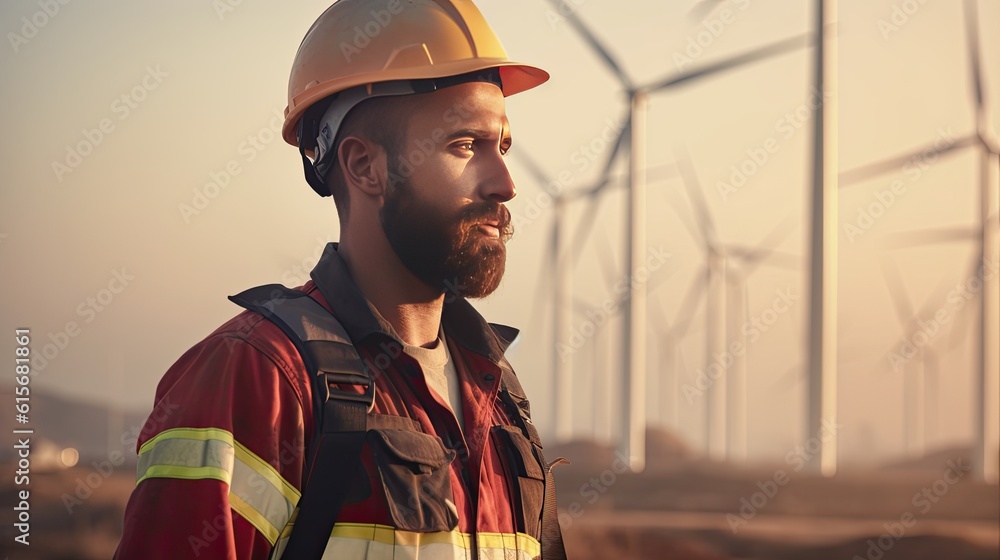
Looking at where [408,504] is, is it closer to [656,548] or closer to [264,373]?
[264,373]

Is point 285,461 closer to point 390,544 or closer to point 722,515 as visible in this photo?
point 390,544

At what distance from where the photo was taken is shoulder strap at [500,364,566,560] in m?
4.27

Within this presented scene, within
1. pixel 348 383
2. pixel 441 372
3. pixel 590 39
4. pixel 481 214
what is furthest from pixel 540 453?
pixel 590 39

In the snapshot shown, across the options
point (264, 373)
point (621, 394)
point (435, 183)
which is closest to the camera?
point (264, 373)

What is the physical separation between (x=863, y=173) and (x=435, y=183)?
3027 cm

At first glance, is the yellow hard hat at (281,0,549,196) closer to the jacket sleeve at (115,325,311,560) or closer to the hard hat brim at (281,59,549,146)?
the hard hat brim at (281,59,549,146)

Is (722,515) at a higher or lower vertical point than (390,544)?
higher

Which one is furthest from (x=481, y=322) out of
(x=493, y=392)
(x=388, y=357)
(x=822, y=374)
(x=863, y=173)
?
(x=863, y=173)

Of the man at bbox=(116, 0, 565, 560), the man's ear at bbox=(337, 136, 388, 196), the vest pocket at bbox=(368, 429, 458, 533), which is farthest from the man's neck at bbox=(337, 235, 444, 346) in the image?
the vest pocket at bbox=(368, 429, 458, 533)

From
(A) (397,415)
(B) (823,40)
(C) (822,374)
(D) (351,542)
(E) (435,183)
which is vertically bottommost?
(D) (351,542)

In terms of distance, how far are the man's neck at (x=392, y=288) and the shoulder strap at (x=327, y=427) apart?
0.43m

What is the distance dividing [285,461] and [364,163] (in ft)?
3.59

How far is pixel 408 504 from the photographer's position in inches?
142

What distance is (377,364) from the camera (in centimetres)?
389
